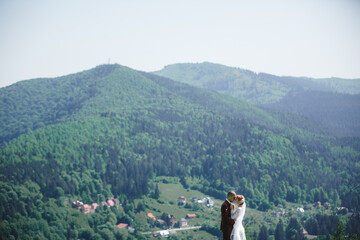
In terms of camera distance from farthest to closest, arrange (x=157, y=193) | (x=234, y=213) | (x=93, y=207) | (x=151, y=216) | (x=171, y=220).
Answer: (x=157, y=193)
(x=93, y=207)
(x=151, y=216)
(x=171, y=220)
(x=234, y=213)

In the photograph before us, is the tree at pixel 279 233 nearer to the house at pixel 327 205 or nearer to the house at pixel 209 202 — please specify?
the house at pixel 209 202

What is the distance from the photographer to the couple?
71.2 feet

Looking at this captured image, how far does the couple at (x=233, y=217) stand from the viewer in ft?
71.2

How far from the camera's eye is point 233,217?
22.1 metres

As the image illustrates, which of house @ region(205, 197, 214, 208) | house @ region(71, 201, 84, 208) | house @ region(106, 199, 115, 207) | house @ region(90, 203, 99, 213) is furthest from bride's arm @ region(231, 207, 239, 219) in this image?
house @ region(205, 197, 214, 208)

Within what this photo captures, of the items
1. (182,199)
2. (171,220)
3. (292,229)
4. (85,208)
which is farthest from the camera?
(182,199)

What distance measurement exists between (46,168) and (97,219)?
38.0 m

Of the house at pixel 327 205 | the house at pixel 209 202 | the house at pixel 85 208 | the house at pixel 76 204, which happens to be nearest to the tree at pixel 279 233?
the house at pixel 209 202

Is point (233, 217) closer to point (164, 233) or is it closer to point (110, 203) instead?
point (164, 233)

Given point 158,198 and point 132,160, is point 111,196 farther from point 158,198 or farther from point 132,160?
point 132,160

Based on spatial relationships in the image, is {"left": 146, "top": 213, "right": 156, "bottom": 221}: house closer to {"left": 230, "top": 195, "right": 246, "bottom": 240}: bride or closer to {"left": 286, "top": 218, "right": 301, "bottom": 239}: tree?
{"left": 286, "top": 218, "right": 301, "bottom": 239}: tree

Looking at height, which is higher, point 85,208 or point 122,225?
point 85,208

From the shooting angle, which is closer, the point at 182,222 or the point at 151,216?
the point at 182,222

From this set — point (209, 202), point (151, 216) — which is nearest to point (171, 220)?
point (151, 216)
